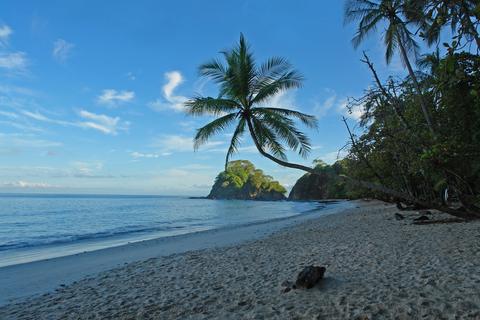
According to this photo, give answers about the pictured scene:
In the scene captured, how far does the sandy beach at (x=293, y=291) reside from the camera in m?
4.06

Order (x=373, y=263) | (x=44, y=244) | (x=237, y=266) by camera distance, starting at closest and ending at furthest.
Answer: (x=373, y=263) < (x=237, y=266) < (x=44, y=244)

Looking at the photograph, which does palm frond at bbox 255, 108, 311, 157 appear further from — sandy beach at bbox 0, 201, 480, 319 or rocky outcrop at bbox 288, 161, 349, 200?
rocky outcrop at bbox 288, 161, 349, 200

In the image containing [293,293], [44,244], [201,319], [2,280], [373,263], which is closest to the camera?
[201,319]

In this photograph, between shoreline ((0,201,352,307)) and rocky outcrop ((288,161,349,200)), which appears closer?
shoreline ((0,201,352,307))

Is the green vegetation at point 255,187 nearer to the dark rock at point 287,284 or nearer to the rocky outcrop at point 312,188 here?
the rocky outcrop at point 312,188

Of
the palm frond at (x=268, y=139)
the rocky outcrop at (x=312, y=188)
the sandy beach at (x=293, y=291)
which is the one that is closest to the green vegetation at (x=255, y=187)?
the rocky outcrop at (x=312, y=188)

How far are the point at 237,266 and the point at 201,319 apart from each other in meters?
3.16

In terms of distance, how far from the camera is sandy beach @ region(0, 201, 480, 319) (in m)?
4.06

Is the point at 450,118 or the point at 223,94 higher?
the point at 223,94

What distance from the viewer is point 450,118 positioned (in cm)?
1034

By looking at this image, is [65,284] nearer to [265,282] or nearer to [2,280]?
[2,280]

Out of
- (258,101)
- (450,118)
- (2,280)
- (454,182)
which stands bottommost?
(2,280)

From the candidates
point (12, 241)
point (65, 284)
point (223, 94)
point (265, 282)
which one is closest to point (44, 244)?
point (12, 241)

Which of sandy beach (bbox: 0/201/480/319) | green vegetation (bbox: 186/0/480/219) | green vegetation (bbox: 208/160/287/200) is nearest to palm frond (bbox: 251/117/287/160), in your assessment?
green vegetation (bbox: 186/0/480/219)
